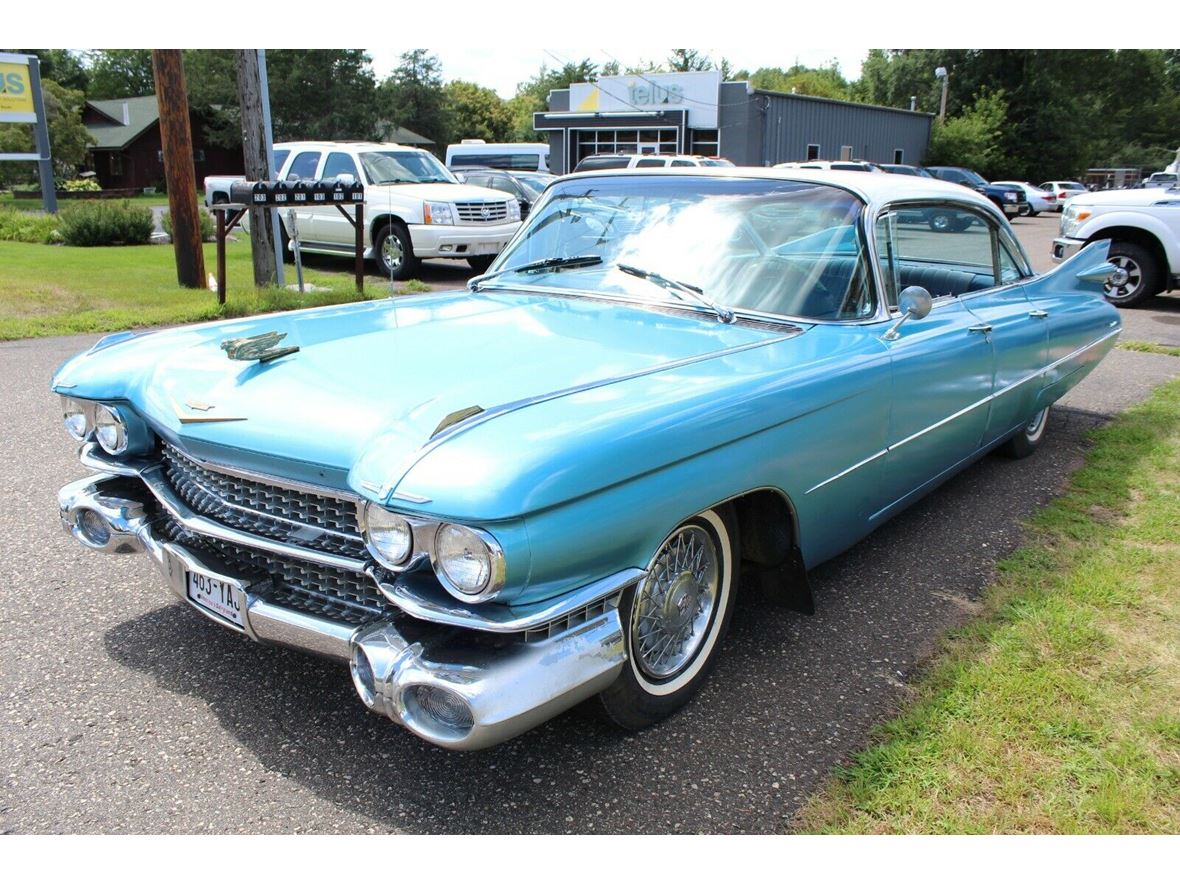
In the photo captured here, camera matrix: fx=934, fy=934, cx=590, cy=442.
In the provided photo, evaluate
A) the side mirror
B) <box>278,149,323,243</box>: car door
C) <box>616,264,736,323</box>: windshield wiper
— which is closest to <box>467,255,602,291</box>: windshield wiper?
<box>616,264,736,323</box>: windshield wiper

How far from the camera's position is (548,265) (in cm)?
405

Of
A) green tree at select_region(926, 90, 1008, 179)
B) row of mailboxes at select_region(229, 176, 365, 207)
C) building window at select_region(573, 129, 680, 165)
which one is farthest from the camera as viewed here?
green tree at select_region(926, 90, 1008, 179)

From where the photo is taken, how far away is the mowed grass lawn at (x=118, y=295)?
9430 millimetres

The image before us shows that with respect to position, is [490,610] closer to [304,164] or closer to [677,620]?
[677,620]

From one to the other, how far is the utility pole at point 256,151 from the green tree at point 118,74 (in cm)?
6665

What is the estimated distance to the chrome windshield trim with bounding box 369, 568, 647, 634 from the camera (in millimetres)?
2129

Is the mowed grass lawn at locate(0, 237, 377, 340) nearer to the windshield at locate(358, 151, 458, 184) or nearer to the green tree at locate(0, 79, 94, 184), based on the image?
the windshield at locate(358, 151, 458, 184)

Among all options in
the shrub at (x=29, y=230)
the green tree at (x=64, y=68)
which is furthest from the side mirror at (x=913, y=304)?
the green tree at (x=64, y=68)

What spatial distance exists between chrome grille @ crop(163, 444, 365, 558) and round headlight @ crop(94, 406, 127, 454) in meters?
0.24

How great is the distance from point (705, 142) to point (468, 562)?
3617cm

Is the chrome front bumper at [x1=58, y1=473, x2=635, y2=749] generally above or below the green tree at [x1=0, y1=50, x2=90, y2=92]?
below

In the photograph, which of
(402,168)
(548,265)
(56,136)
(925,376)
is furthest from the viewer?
(56,136)

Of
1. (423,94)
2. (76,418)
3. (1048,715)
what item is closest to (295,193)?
(76,418)

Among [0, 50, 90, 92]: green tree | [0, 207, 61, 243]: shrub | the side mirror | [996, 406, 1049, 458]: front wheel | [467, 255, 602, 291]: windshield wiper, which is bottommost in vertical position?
[996, 406, 1049, 458]: front wheel
